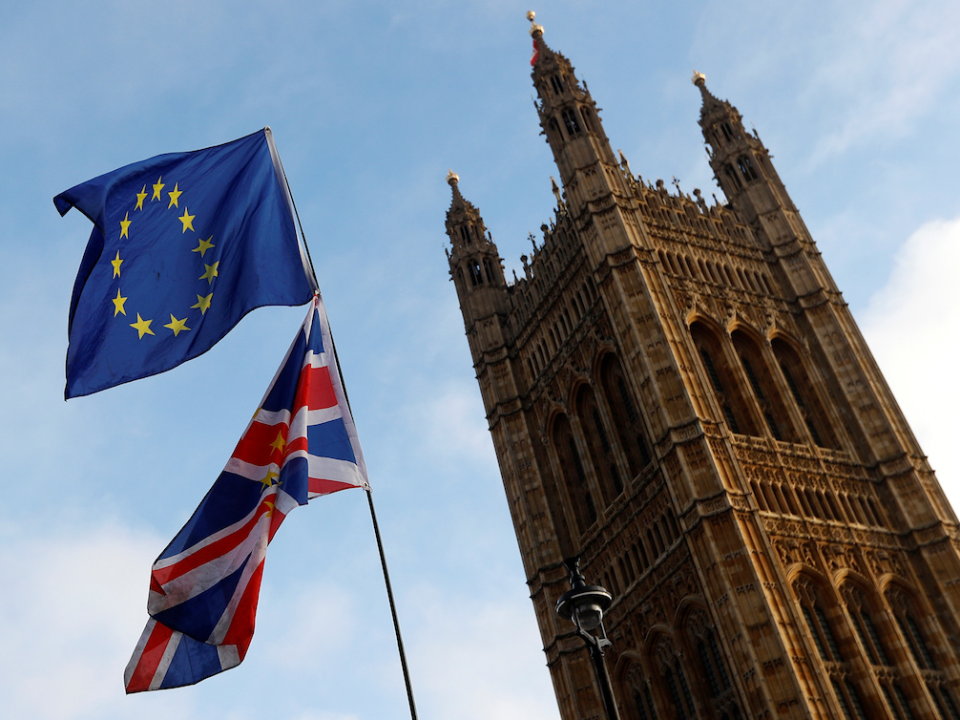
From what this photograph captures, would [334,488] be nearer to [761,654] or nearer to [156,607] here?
[156,607]

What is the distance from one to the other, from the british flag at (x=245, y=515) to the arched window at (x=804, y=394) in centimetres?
3114

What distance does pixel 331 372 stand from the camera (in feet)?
51.2

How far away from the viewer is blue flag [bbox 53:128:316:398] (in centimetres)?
1559

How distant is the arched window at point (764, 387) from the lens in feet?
140

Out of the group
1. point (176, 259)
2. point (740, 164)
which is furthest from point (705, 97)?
point (176, 259)

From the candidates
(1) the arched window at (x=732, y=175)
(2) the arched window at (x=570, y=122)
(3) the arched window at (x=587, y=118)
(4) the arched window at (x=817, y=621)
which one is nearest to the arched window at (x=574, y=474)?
(4) the arched window at (x=817, y=621)

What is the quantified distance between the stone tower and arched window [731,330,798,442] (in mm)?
80

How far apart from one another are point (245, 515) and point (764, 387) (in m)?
32.5

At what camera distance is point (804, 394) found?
4459 cm

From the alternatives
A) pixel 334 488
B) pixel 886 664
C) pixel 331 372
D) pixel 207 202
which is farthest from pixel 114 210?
pixel 886 664

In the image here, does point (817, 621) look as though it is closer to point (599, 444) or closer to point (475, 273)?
point (599, 444)

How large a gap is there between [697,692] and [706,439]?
8173 mm

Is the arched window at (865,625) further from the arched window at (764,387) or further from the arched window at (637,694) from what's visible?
the arched window at (637,694)

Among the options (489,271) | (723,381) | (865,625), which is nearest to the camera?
(865,625)
